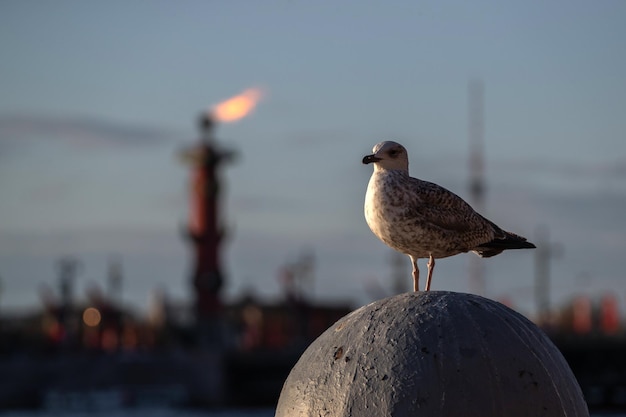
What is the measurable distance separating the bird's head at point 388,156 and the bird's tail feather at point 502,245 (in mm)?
760

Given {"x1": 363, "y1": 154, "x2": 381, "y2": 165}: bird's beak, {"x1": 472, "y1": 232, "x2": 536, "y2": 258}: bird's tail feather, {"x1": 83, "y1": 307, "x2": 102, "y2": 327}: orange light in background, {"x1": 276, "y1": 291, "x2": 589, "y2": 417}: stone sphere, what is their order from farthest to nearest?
1. {"x1": 83, "y1": 307, "x2": 102, "y2": 327}: orange light in background
2. {"x1": 472, "y1": 232, "x2": 536, "y2": 258}: bird's tail feather
3. {"x1": 363, "y1": 154, "x2": 381, "y2": 165}: bird's beak
4. {"x1": 276, "y1": 291, "x2": 589, "y2": 417}: stone sphere

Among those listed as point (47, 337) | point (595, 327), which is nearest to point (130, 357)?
point (47, 337)

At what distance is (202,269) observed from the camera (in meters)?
70.7

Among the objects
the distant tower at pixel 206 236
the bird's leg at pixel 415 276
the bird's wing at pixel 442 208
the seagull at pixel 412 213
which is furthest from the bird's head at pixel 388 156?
the distant tower at pixel 206 236

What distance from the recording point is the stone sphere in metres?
6.51

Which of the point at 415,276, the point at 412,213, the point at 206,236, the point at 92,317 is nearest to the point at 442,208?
the point at 412,213

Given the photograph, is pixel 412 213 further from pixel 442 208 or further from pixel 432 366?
pixel 432 366

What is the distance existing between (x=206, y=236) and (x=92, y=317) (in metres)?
12.7

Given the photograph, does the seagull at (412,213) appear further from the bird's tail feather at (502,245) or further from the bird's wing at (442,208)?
the bird's tail feather at (502,245)

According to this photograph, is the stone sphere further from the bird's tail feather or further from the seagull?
the bird's tail feather

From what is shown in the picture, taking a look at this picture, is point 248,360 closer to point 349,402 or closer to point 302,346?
point 302,346

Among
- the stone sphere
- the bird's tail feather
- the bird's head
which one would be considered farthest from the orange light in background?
the stone sphere

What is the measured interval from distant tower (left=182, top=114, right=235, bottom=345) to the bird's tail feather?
198 feet

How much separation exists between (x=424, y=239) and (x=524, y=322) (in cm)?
76
